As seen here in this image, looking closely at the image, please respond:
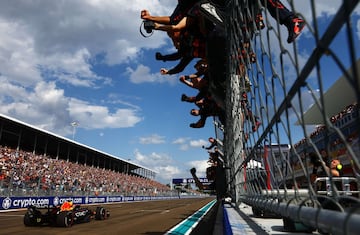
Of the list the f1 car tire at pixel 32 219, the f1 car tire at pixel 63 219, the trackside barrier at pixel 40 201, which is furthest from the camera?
the trackside barrier at pixel 40 201

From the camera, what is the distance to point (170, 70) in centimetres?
739

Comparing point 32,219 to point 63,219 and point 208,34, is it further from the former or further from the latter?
point 208,34

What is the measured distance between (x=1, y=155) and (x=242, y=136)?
20.5 metres

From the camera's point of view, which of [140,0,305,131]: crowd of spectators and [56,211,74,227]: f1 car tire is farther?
[56,211,74,227]: f1 car tire

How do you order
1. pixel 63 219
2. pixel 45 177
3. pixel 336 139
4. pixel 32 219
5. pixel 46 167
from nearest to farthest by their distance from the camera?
1. pixel 336 139
2. pixel 63 219
3. pixel 32 219
4. pixel 45 177
5. pixel 46 167

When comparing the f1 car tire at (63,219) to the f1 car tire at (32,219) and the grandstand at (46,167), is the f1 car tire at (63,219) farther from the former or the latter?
the grandstand at (46,167)

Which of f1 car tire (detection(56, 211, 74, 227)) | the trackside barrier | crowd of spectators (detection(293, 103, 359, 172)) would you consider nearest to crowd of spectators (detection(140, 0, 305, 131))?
crowd of spectators (detection(293, 103, 359, 172))

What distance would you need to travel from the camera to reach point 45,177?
71.4ft

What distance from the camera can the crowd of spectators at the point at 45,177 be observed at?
675 inches

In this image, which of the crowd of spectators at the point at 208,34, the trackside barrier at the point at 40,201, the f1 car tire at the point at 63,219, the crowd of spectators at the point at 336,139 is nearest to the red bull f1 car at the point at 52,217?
the f1 car tire at the point at 63,219

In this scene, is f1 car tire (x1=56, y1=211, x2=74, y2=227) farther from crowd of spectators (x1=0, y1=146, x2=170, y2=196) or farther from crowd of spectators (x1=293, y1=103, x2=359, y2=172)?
crowd of spectators (x1=0, y1=146, x2=170, y2=196)

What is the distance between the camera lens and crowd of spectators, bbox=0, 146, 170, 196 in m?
17.1

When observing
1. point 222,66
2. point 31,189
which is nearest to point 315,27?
point 222,66

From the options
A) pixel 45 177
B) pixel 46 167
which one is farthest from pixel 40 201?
pixel 46 167
